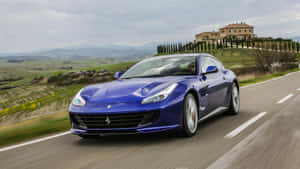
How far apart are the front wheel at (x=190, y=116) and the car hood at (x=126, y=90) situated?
0.37 meters

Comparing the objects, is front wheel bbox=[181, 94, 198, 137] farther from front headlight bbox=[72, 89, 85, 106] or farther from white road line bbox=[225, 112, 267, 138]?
front headlight bbox=[72, 89, 85, 106]

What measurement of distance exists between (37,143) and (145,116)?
1.92 meters

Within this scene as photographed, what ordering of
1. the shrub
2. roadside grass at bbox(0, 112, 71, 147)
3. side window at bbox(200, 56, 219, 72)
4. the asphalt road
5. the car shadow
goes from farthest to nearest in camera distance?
1. the shrub
2. side window at bbox(200, 56, 219, 72)
3. roadside grass at bbox(0, 112, 71, 147)
4. the car shadow
5. the asphalt road

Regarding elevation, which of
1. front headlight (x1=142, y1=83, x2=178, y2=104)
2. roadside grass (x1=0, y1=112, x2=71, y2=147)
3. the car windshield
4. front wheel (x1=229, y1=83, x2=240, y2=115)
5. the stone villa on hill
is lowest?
roadside grass (x1=0, y1=112, x2=71, y2=147)

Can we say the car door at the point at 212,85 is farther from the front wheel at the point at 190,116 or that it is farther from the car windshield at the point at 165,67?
the front wheel at the point at 190,116

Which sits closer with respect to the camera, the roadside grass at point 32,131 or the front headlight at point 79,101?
the front headlight at point 79,101

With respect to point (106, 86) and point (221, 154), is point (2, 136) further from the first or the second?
point (221, 154)

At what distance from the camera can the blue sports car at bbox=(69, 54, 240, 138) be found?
479cm

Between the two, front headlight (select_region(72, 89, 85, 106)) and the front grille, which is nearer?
the front grille

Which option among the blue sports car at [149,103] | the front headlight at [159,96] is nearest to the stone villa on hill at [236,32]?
the blue sports car at [149,103]

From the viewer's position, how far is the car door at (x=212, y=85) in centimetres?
620

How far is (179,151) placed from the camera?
4484mm

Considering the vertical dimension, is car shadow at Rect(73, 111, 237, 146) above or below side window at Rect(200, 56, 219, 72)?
below

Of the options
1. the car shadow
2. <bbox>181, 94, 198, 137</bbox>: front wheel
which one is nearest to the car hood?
<bbox>181, 94, 198, 137</bbox>: front wheel
